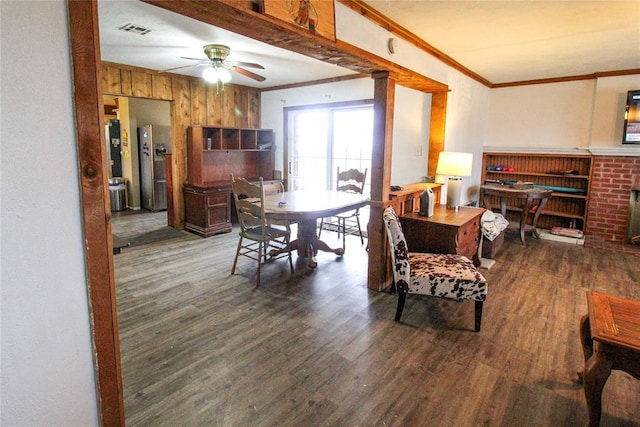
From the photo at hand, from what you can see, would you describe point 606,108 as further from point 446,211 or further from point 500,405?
point 500,405

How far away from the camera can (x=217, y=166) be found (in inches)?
243

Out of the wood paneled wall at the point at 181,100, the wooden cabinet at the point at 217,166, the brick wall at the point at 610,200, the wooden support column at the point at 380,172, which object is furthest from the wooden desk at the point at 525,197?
the wood paneled wall at the point at 181,100

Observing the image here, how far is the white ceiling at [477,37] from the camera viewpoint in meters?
2.75

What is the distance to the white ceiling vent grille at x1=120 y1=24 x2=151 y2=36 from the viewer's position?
327 centimetres

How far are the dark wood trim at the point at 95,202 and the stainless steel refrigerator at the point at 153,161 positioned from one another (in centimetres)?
614

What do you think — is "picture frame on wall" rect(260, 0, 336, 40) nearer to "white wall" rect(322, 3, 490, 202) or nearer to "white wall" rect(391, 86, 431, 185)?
"white wall" rect(322, 3, 490, 202)

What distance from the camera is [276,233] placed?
3.76 m

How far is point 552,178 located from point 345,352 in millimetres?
Answer: 5035

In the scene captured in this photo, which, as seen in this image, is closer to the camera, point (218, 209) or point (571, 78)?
point (571, 78)

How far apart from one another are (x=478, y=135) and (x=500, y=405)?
184 inches

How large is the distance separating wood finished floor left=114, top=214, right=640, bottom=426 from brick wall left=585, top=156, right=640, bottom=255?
133cm

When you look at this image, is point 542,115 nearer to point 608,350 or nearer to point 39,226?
point 608,350

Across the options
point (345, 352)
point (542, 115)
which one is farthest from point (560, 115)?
point (345, 352)

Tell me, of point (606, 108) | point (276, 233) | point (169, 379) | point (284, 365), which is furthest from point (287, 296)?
point (606, 108)
